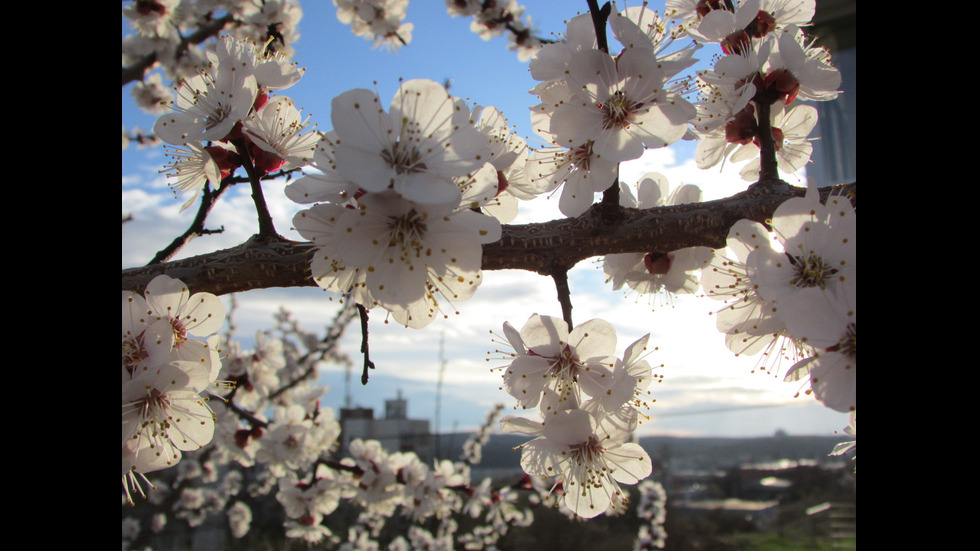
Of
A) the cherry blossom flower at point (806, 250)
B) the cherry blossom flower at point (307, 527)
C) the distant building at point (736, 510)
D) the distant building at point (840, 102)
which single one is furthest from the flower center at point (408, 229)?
the distant building at point (736, 510)

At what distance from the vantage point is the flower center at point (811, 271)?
0.67 metres

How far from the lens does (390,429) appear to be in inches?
364

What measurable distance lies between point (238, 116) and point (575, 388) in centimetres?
75

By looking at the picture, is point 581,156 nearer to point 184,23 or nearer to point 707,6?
point 707,6

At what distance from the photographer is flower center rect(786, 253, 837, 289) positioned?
2.21ft

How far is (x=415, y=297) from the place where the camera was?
72cm

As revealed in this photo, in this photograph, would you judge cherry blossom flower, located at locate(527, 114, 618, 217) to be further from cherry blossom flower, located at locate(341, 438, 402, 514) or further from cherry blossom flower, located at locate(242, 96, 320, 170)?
cherry blossom flower, located at locate(341, 438, 402, 514)

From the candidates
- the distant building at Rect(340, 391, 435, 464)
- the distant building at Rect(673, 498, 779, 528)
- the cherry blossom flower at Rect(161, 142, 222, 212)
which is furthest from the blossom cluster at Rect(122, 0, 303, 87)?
the distant building at Rect(673, 498, 779, 528)

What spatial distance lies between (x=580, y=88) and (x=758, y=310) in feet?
1.51

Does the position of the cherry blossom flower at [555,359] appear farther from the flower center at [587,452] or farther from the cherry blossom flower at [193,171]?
the cherry blossom flower at [193,171]

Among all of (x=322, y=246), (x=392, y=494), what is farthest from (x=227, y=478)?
(x=322, y=246)

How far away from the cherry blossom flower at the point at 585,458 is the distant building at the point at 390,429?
7.74 m

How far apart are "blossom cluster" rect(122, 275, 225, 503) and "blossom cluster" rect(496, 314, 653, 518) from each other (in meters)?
0.50

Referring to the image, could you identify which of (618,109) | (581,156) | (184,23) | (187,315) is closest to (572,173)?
(581,156)
